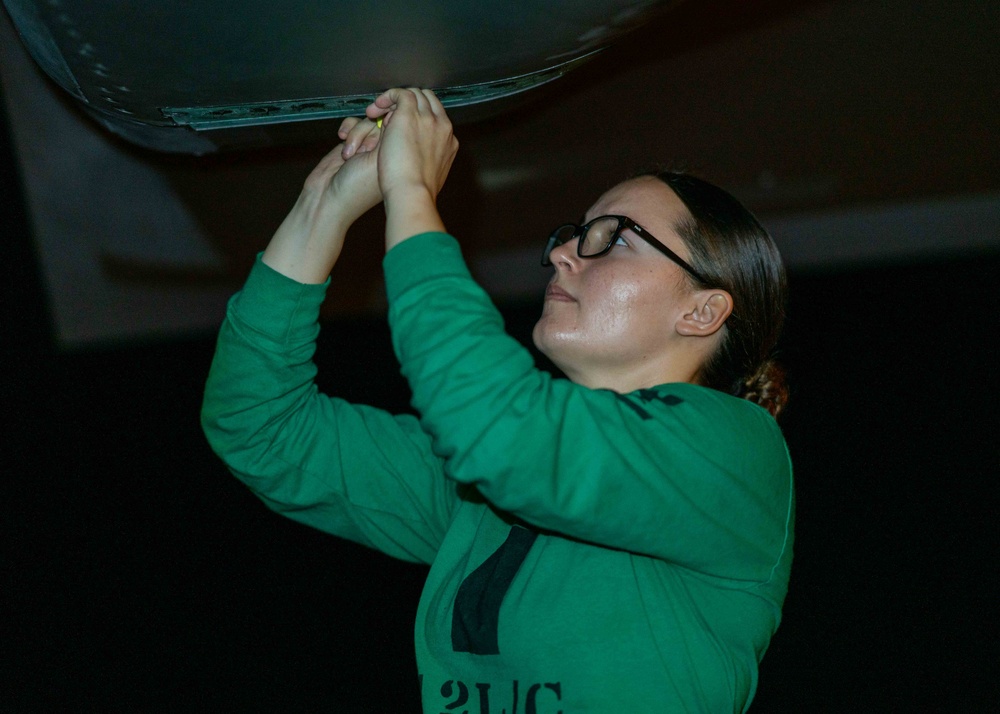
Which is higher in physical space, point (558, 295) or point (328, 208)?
point (328, 208)

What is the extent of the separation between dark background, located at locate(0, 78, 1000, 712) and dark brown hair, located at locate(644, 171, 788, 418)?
2.34 feet

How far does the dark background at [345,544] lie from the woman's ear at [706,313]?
2.55ft

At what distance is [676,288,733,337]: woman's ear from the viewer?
2.94 ft

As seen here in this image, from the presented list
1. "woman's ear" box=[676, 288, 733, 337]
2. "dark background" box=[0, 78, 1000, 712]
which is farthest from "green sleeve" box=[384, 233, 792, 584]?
"dark background" box=[0, 78, 1000, 712]

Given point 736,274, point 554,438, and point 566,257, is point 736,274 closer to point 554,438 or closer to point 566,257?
point 566,257

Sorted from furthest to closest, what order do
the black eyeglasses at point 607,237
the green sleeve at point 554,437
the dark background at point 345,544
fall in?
the dark background at point 345,544 < the black eyeglasses at point 607,237 < the green sleeve at point 554,437

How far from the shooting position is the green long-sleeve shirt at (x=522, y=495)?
639 millimetres

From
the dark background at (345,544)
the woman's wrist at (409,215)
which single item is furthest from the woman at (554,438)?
the dark background at (345,544)

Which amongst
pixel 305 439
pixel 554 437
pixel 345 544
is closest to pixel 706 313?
pixel 554 437

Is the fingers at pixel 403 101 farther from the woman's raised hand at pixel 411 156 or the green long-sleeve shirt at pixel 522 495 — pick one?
the green long-sleeve shirt at pixel 522 495

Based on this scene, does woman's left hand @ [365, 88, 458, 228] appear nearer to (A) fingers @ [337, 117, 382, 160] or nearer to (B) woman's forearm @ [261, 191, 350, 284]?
(A) fingers @ [337, 117, 382, 160]

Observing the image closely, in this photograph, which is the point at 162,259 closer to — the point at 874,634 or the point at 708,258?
the point at 708,258

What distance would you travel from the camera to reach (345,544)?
1677 millimetres

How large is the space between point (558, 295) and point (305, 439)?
1.08 ft
